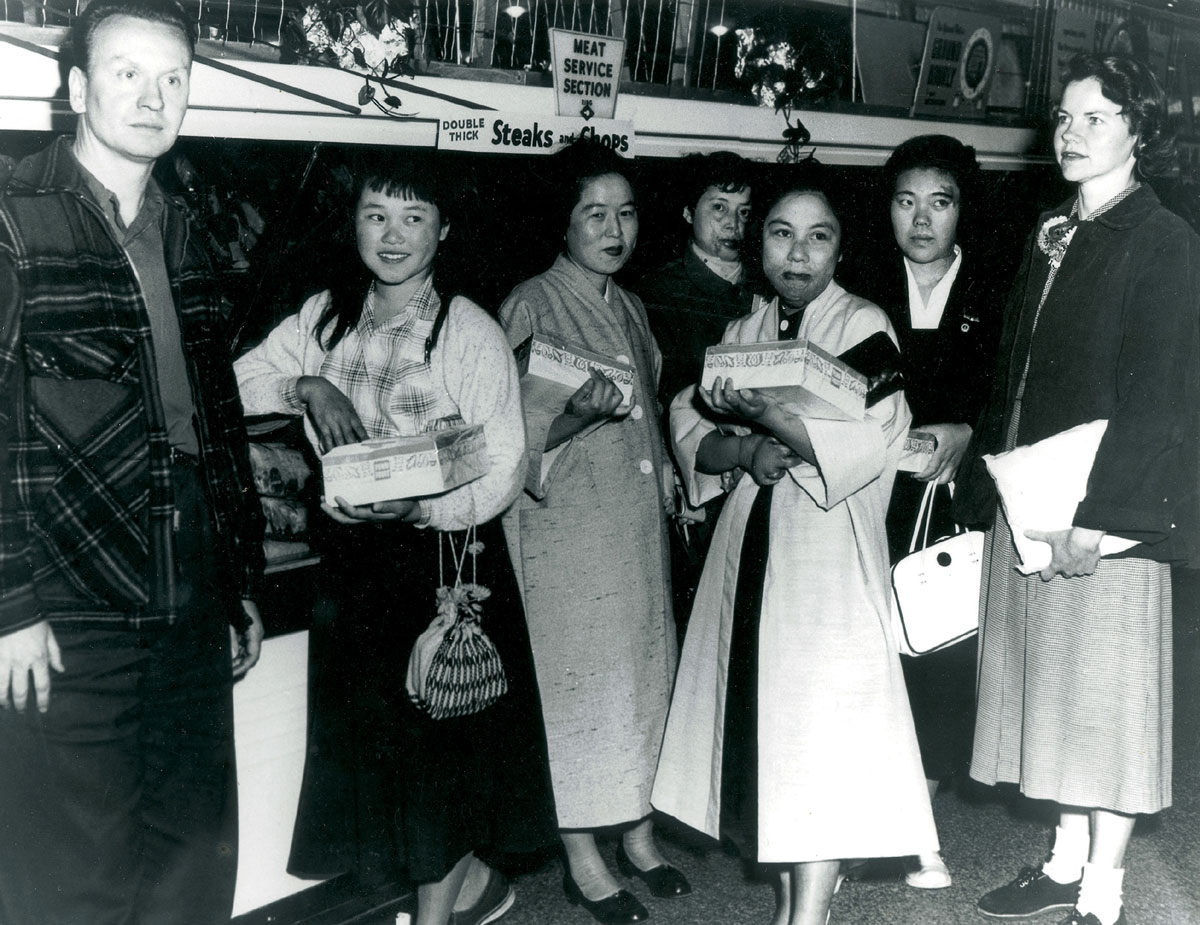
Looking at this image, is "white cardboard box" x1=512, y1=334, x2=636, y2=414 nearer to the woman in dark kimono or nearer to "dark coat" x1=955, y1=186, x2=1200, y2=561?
the woman in dark kimono

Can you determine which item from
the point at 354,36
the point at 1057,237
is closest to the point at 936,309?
the point at 1057,237

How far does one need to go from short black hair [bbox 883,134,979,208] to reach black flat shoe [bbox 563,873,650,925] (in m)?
1.92

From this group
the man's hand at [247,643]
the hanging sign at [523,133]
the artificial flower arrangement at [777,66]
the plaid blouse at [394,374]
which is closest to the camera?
the man's hand at [247,643]

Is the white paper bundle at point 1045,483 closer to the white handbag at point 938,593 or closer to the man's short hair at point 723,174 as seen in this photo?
the white handbag at point 938,593

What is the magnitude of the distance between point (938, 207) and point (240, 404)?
1.76 meters

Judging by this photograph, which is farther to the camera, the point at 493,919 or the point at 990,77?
the point at 990,77

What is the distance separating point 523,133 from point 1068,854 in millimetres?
2342

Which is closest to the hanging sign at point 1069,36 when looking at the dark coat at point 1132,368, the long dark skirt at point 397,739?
the dark coat at point 1132,368

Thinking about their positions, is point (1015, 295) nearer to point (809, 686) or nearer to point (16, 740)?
point (809, 686)

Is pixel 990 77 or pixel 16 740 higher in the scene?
pixel 990 77

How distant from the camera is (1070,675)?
8.33 feet

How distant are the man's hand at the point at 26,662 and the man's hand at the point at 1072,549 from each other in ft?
6.58

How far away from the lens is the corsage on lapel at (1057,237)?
2.52 meters

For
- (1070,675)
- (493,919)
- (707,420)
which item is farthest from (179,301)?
(1070,675)
